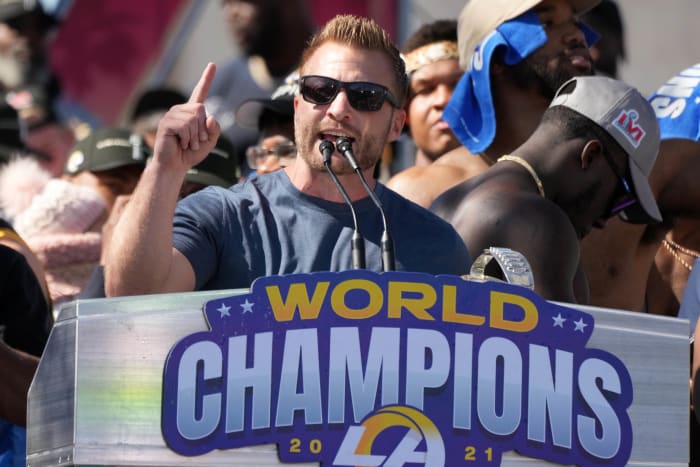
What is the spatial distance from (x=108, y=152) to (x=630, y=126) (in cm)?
257

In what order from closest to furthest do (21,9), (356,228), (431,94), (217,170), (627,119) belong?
(356,228) → (627,119) → (217,170) → (431,94) → (21,9)

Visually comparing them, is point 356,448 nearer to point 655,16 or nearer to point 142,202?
point 142,202

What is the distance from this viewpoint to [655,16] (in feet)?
33.3

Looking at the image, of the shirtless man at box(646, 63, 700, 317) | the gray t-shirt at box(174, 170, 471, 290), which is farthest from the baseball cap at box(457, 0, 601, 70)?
the gray t-shirt at box(174, 170, 471, 290)

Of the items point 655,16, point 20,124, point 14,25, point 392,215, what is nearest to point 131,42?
point 14,25

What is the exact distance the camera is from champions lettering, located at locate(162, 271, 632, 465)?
123 inches

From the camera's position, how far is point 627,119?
506cm

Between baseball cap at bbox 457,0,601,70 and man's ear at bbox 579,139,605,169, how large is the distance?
839 mm

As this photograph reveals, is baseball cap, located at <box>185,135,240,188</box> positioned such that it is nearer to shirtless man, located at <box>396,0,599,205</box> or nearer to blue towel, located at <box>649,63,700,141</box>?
shirtless man, located at <box>396,0,599,205</box>

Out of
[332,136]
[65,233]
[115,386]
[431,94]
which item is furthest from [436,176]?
[115,386]

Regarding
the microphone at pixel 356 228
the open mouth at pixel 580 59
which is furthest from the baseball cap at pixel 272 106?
the microphone at pixel 356 228

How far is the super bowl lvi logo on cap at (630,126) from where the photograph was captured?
505 cm

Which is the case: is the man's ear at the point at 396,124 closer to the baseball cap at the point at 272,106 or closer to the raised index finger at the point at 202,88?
the raised index finger at the point at 202,88

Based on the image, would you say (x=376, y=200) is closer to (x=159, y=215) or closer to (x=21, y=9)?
(x=159, y=215)
